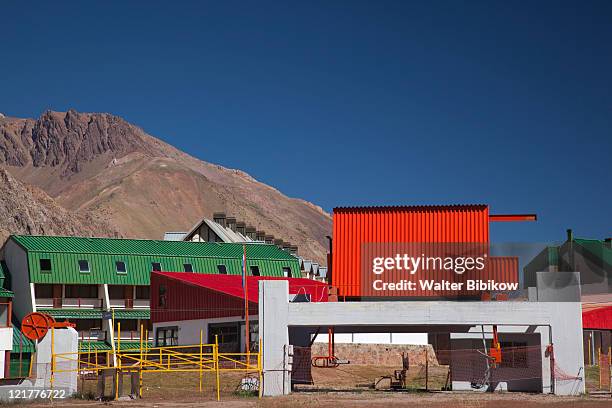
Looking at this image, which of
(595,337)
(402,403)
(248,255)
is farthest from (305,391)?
(248,255)

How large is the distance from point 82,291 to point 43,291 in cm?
319

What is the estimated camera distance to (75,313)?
7625cm

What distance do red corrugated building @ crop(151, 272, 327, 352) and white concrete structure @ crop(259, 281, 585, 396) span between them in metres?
15.2

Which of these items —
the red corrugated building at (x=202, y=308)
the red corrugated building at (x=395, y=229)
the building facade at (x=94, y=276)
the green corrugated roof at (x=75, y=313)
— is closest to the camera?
the red corrugated building at (x=395, y=229)

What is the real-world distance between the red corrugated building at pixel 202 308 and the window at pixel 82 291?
34.1 ft

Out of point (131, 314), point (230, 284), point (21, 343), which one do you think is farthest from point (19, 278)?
point (230, 284)

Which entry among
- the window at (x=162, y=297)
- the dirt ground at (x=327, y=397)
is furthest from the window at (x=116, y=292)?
the dirt ground at (x=327, y=397)

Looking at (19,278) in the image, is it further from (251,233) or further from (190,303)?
→ (251,233)

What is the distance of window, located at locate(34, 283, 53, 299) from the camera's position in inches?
3005

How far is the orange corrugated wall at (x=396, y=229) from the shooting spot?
45.7m

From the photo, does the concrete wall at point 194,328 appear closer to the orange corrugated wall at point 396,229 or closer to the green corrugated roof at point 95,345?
the green corrugated roof at point 95,345

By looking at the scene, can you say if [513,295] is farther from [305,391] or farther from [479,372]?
[305,391]

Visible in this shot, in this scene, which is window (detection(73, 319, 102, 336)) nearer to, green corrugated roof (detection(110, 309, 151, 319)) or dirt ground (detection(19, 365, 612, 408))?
green corrugated roof (detection(110, 309, 151, 319))

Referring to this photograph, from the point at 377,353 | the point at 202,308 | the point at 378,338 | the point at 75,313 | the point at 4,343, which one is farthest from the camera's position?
the point at 75,313
